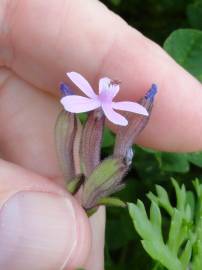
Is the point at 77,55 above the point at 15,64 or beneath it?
above

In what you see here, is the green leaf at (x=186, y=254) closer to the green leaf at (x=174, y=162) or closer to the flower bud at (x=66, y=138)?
the flower bud at (x=66, y=138)

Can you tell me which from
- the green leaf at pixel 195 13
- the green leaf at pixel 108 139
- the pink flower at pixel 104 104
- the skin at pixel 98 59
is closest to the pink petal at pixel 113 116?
the pink flower at pixel 104 104

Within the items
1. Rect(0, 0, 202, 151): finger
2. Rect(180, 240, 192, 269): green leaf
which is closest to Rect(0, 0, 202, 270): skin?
Rect(0, 0, 202, 151): finger

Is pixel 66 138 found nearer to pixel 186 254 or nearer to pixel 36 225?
pixel 36 225

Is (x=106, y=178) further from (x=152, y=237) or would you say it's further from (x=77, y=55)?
(x=77, y=55)

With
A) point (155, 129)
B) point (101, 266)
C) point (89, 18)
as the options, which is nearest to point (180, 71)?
point (155, 129)

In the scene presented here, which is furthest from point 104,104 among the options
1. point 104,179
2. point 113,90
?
point 104,179
